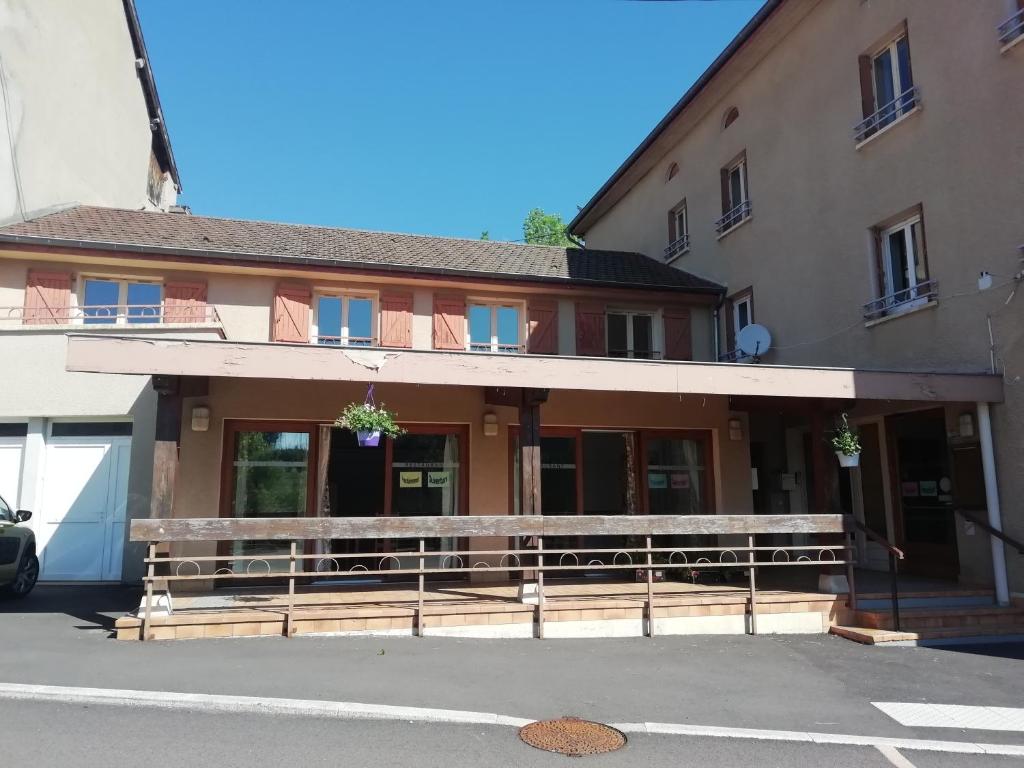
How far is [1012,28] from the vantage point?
802 cm

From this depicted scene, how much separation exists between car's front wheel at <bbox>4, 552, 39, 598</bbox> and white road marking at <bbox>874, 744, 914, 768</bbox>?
9.64 meters

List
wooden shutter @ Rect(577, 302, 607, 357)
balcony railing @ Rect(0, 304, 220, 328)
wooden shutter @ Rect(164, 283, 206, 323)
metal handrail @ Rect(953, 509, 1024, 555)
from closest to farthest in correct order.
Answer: metal handrail @ Rect(953, 509, 1024, 555) < balcony railing @ Rect(0, 304, 220, 328) < wooden shutter @ Rect(164, 283, 206, 323) < wooden shutter @ Rect(577, 302, 607, 357)

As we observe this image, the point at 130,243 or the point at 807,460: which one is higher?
the point at 130,243

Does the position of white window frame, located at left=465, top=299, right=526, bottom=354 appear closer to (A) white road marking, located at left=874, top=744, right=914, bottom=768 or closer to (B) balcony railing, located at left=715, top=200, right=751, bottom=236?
(B) balcony railing, located at left=715, top=200, right=751, bottom=236

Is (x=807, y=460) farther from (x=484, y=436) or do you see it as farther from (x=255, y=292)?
(x=255, y=292)

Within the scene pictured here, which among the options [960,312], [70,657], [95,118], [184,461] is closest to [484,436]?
[184,461]

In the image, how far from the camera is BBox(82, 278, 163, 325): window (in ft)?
36.3

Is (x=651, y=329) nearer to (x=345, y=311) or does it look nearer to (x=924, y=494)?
(x=924, y=494)

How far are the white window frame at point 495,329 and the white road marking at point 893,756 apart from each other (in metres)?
8.50

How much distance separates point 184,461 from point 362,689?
5.25m

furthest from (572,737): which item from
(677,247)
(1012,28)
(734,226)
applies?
(677,247)

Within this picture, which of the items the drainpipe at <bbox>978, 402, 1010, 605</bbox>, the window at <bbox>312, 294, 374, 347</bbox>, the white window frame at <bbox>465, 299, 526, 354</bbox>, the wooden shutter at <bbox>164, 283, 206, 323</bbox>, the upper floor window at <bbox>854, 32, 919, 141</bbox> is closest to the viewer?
the drainpipe at <bbox>978, 402, 1010, 605</bbox>

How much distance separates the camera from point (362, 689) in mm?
5066

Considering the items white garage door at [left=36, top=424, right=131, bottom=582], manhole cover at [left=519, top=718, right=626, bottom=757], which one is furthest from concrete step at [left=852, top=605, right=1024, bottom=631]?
white garage door at [left=36, top=424, right=131, bottom=582]
